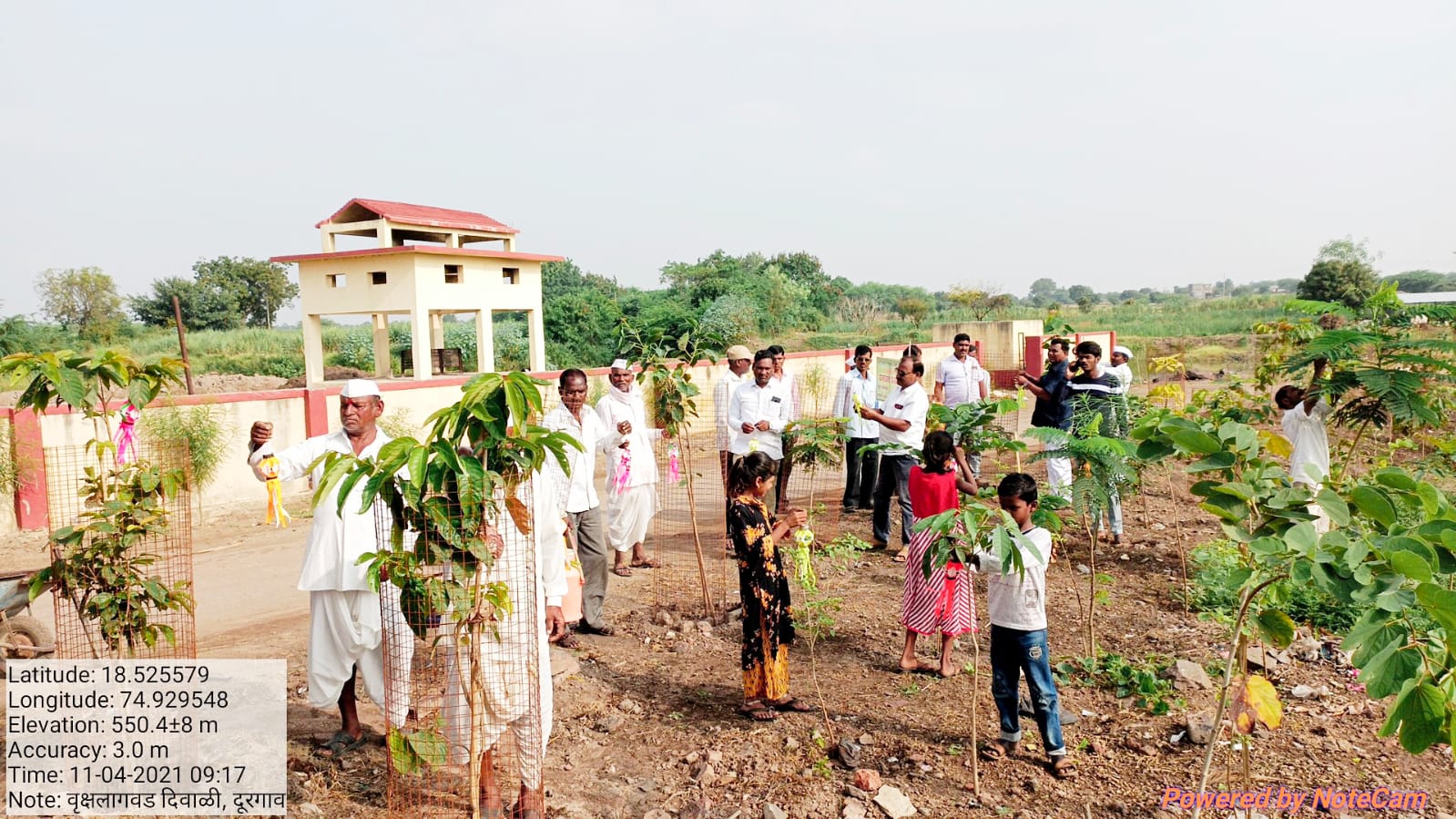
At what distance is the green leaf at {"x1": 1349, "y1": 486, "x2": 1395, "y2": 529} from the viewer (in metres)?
2.42

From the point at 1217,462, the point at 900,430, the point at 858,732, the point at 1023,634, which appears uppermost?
the point at 1217,462

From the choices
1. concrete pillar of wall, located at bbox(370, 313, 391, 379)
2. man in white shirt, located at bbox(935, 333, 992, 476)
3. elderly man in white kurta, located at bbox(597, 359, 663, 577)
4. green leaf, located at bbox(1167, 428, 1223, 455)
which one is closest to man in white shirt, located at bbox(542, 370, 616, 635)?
elderly man in white kurta, located at bbox(597, 359, 663, 577)

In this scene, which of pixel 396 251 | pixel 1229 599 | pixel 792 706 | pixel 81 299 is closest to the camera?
pixel 792 706

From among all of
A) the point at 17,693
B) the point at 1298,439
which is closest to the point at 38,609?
the point at 17,693

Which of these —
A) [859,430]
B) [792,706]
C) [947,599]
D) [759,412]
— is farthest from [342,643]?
[859,430]

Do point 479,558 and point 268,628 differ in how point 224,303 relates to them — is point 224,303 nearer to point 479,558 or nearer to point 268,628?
point 268,628

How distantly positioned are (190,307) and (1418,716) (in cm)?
4821

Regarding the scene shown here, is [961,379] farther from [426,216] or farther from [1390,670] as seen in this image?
[426,216]

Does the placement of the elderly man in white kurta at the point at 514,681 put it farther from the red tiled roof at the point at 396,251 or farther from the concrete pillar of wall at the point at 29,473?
the red tiled roof at the point at 396,251

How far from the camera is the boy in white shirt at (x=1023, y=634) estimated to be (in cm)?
390

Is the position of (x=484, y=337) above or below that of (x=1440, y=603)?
above

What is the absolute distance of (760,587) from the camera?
432cm

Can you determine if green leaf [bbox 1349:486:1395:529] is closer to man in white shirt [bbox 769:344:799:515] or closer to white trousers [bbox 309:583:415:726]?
white trousers [bbox 309:583:415:726]

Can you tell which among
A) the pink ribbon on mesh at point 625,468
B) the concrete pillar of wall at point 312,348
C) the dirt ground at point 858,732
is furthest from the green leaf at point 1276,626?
the concrete pillar of wall at point 312,348
